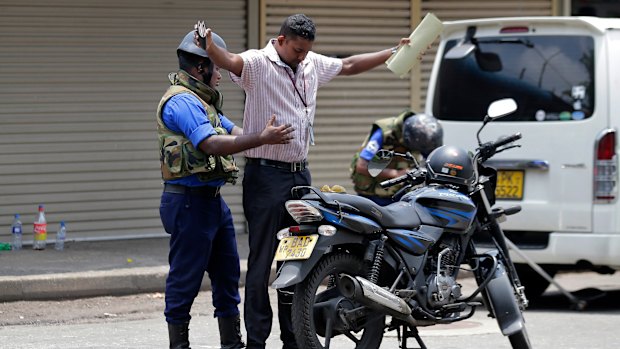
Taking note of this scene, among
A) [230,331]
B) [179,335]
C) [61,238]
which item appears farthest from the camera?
[61,238]

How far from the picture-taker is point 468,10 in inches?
563

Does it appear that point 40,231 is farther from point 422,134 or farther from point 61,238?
point 422,134

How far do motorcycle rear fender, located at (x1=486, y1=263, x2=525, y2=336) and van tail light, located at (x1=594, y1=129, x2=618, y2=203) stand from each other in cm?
239

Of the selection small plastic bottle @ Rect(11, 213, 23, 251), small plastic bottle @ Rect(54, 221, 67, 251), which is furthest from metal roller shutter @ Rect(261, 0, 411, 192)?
small plastic bottle @ Rect(11, 213, 23, 251)

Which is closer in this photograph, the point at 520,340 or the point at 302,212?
the point at 302,212

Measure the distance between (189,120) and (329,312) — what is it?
125cm

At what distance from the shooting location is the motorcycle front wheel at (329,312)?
6.55 metres

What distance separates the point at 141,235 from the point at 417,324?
19.9ft

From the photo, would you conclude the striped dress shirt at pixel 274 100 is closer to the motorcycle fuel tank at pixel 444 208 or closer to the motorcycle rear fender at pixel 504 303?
the motorcycle fuel tank at pixel 444 208

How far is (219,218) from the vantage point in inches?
278

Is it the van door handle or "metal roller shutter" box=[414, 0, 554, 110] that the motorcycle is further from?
"metal roller shutter" box=[414, 0, 554, 110]

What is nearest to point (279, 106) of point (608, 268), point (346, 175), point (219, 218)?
point (219, 218)

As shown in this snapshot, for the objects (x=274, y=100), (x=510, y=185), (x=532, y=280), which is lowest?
(x=532, y=280)

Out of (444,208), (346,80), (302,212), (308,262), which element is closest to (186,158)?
(302,212)
